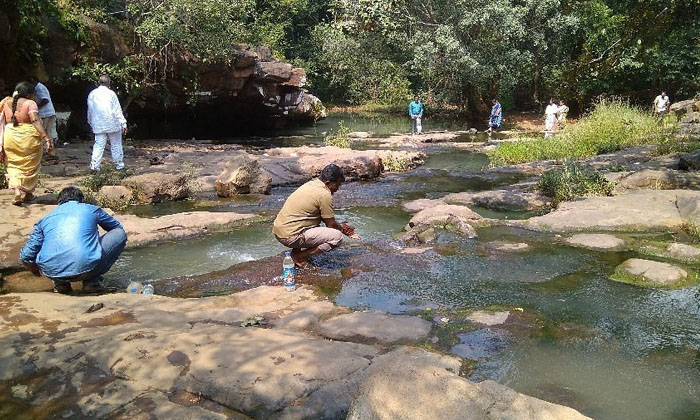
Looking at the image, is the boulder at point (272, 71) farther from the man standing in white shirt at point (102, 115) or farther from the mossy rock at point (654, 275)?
the mossy rock at point (654, 275)

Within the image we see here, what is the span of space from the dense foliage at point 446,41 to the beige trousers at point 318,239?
6.07 meters

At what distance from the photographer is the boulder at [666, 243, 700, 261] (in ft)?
20.2

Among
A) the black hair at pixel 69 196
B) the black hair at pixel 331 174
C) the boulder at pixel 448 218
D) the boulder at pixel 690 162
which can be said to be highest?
the black hair at pixel 331 174

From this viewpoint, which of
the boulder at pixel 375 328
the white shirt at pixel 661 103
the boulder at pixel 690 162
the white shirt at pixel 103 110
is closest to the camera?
the boulder at pixel 375 328

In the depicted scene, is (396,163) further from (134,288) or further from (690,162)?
(134,288)

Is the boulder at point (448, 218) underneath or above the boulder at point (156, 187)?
underneath

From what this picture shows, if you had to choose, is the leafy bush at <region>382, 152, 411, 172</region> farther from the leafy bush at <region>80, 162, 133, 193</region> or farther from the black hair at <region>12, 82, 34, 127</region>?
the black hair at <region>12, 82, 34, 127</region>

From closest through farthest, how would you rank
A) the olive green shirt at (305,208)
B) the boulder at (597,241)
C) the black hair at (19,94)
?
1. the olive green shirt at (305,208)
2. the boulder at (597,241)
3. the black hair at (19,94)

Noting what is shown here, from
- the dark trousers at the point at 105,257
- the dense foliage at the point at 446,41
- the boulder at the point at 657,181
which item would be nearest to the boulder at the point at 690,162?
the boulder at the point at 657,181

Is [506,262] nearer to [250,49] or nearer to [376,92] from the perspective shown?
[250,49]

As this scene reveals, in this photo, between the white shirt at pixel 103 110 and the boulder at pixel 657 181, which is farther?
the white shirt at pixel 103 110

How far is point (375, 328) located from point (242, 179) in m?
6.67

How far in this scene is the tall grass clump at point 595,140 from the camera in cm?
1384

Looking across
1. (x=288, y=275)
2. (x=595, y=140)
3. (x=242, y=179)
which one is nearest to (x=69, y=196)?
(x=288, y=275)
